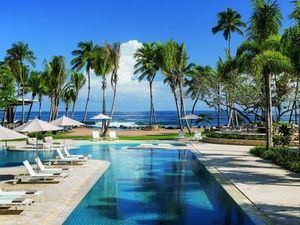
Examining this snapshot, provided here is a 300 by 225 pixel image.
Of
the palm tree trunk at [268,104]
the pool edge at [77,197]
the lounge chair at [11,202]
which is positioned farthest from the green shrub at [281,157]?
the lounge chair at [11,202]

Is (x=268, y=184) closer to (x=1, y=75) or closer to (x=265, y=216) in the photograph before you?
(x=265, y=216)

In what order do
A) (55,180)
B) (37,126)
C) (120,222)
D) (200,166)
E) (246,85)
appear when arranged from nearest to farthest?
(120,222)
(55,180)
(37,126)
(200,166)
(246,85)

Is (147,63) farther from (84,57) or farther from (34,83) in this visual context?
(34,83)

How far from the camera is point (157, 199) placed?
13406 mm

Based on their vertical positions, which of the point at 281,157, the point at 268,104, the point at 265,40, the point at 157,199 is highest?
the point at 265,40

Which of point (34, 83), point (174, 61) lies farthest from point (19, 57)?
point (174, 61)

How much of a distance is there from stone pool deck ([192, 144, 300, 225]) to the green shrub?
1.24 feet

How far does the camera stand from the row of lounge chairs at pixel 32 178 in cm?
1122

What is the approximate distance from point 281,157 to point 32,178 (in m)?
12.2

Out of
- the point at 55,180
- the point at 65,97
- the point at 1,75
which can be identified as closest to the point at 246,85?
the point at 1,75

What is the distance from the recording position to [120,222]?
10.6 m

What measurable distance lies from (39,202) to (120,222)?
3.00m

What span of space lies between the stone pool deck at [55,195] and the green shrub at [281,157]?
8.32m

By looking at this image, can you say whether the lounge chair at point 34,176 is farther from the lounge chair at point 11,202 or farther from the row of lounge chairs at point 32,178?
the lounge chair at point 11,202
